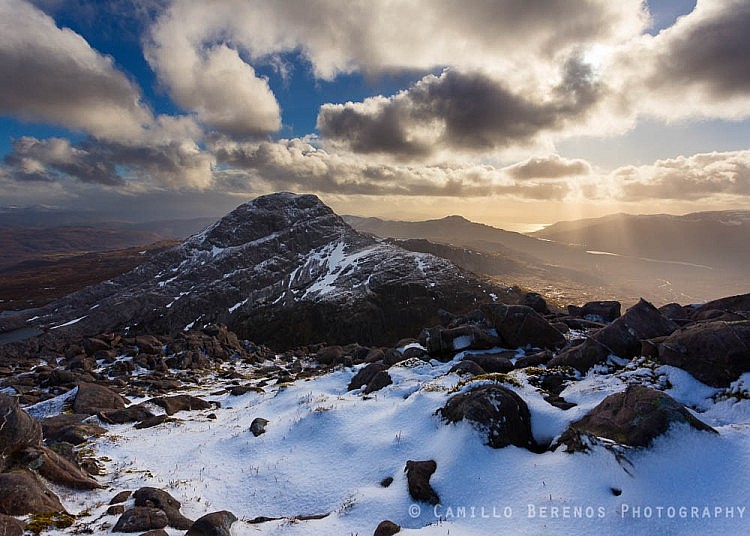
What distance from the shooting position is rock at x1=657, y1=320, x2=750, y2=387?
50.2 ft

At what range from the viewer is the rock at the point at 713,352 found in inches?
602

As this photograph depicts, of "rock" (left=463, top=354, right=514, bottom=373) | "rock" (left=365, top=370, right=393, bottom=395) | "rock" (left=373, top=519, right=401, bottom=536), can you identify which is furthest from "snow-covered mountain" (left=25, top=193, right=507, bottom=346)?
"rock" (left=373, top=519, right=401, bottom=536)

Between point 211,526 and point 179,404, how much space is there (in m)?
21.4

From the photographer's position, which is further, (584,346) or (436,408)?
(584,346)

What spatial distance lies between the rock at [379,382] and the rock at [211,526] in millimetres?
14054

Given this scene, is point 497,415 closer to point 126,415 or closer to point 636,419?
point 636,419

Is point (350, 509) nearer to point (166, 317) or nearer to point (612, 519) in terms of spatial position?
point (612, 519)

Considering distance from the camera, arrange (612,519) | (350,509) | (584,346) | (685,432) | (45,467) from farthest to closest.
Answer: (584,346) < (45,467) < (350,509) < (685,432) < (612,519)

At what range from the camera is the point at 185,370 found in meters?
46.0

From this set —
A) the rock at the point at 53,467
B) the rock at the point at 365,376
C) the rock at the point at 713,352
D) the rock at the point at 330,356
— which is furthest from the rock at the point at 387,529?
the rock at the point at 330,356

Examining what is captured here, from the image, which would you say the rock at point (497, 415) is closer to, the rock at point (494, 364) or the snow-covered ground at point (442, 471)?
the snow-covered ground at point (442, 471)

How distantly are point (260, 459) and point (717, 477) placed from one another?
17.9 meters

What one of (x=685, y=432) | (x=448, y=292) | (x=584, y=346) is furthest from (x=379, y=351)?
(x=448, y=292)

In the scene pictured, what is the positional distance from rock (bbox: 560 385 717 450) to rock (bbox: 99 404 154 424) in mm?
27884
